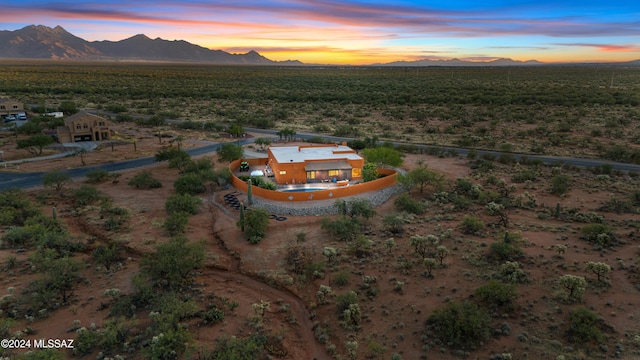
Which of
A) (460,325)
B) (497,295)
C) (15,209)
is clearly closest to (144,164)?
(15,209)

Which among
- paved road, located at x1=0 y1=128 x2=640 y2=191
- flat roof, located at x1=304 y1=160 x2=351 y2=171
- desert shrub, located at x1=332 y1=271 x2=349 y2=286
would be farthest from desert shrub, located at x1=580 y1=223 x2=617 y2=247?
paved road, located at x1=0 y1=128 x2=640 y2=191

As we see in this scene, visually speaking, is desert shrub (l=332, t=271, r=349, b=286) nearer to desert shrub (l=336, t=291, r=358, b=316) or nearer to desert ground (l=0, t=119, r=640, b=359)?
desert ground (l=0, t=119, r=640, b=359)

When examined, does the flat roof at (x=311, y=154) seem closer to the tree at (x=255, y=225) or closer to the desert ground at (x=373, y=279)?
the desert ground at (x=373, y=279)

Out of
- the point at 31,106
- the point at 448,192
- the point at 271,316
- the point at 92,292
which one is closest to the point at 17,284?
the point at 92,292

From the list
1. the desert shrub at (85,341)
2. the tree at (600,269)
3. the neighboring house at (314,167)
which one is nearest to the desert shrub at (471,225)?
the tree at (600,269)

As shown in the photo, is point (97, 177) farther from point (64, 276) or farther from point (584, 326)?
point (584, 326)
